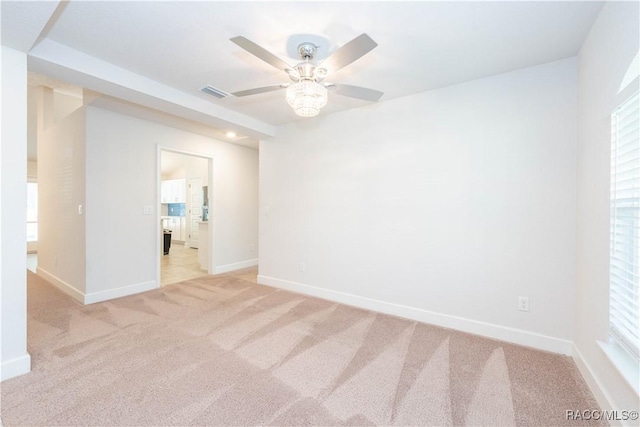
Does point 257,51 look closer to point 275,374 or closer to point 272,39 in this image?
point 272,39

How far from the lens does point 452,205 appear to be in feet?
8.80

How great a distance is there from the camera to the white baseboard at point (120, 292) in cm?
333

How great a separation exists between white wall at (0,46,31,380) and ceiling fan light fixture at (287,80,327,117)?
184cm

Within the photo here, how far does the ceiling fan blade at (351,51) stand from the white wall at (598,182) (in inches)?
49.4

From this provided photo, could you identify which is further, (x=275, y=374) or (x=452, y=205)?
(x=452, y=205)

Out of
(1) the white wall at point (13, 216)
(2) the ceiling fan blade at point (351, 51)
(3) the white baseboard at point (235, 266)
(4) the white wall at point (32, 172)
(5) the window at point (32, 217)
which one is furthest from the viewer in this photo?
(5) the window at point (32, 217)

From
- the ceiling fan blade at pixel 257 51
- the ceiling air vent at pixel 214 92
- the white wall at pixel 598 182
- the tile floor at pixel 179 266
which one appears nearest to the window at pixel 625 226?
the white wall at pixel 598 182

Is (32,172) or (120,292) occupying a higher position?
(32,172)

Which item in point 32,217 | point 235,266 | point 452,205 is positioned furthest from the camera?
point 32,217

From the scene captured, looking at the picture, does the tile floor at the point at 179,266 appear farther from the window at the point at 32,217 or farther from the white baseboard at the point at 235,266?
the window at the point at 32,217

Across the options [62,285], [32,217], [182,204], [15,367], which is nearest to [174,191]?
[182,204]

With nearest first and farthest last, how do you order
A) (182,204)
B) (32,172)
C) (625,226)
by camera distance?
(625,226), (32,172), (182,204)

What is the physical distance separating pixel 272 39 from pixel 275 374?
2.39 metres

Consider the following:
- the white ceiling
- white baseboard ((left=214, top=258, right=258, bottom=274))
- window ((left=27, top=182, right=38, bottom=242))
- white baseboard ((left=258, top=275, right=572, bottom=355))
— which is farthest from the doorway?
the white ceiling
